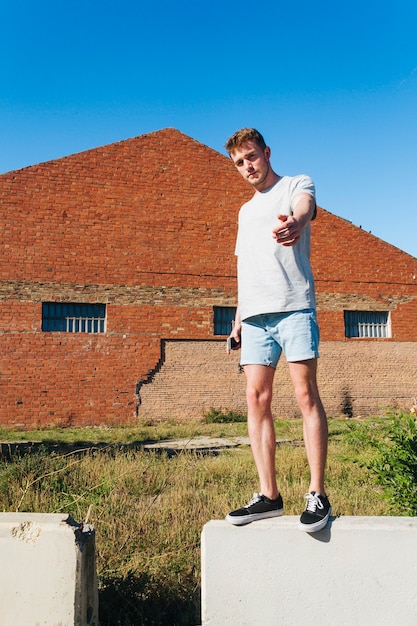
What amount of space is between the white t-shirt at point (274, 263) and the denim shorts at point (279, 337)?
50 mm

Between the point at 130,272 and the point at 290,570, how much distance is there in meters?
11.7

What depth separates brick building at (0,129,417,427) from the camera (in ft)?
41.7

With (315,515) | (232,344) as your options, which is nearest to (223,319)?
(232,344)

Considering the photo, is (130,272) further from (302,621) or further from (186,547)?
(302,621)

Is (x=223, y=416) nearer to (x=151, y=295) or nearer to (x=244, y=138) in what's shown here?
(x=151, y=295)

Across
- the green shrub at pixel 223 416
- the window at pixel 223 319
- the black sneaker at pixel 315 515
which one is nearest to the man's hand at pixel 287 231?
the black sneaker at pixel 315 515

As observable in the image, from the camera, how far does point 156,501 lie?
470 cm

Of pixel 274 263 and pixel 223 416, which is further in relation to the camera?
pixel 223 416

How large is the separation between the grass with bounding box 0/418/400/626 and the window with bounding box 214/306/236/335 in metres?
6.68

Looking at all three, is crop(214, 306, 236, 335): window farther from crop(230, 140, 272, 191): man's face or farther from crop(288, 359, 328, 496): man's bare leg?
crop(288, 359, 328, 496): man's bare leg

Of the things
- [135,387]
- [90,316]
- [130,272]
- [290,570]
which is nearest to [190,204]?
[130,272]

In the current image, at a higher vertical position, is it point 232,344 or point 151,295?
point 151,295

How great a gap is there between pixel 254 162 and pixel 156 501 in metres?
3.21

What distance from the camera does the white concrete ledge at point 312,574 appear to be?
2.12 metres
